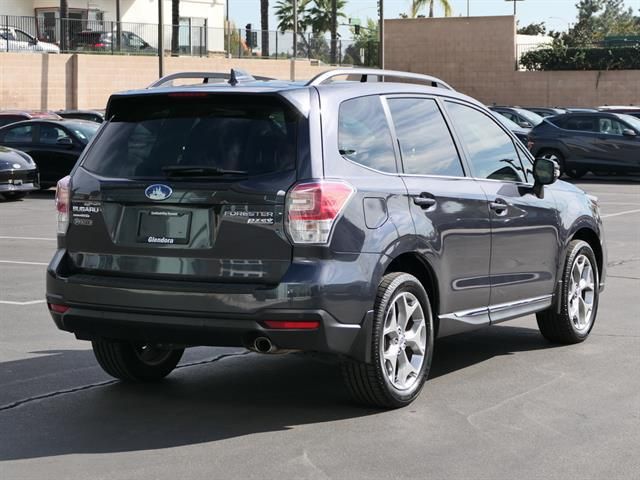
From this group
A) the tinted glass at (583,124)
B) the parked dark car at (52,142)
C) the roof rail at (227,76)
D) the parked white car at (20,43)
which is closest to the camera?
the roof rail at (227,76)

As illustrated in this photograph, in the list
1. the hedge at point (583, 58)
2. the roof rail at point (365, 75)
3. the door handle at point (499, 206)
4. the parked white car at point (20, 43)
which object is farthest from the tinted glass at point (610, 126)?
the hedge at point (583, 58)

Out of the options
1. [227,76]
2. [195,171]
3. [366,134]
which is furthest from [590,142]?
[195,171]

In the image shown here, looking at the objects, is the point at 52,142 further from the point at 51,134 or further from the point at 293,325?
the point at 293,325

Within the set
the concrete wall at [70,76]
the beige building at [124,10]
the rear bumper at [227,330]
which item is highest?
the beige building at [124,10]

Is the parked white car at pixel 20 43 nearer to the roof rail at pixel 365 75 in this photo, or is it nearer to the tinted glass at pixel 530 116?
the tinted glass at pixel 530 116

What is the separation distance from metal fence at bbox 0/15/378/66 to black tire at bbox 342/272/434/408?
37342 millimetres

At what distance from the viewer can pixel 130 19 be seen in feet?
233

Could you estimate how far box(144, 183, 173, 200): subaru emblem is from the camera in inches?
251

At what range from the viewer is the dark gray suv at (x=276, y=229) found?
6152mm

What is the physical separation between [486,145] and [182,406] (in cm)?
259

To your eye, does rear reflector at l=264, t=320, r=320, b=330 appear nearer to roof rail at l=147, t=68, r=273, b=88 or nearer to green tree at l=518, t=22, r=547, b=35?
roof rail at l=147, t=68, r=273, b=88

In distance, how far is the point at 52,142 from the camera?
24500 mm

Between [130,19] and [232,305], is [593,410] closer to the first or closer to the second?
[232,305]

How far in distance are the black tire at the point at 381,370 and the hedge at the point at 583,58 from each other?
53.0m
